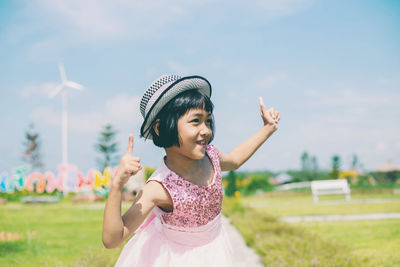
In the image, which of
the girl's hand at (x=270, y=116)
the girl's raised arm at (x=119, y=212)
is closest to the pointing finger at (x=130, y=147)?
the girl's raised arm at (x=119, y=212)

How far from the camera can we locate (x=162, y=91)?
2.05m

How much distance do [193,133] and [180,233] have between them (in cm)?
53

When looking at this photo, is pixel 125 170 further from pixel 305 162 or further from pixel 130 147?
pixel 305 162

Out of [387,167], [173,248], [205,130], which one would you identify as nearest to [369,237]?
[173,248]

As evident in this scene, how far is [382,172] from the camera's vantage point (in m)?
31.5

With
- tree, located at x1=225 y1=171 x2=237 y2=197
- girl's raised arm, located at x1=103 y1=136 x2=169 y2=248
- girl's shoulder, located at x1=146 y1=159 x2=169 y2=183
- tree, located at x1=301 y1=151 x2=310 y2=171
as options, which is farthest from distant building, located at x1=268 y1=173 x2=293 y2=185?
girl's raised arm, located at x1=103 y1=136 x2=169 y2=248

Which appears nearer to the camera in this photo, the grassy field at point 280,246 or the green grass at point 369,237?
the grassy field at point 280,246

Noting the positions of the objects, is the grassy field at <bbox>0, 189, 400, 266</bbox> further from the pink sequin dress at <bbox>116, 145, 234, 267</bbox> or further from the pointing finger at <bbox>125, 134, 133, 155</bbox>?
the pointing finger at <bbox>125, 134, 133, 155</bbox>

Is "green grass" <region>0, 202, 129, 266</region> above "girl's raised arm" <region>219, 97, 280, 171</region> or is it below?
below

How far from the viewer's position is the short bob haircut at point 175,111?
80.2 inches

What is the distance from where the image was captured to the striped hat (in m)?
2.03

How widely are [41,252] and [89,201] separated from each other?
1602 cm

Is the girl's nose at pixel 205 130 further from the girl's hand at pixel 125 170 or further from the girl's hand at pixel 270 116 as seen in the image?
the girl's hand at pixel 270 116

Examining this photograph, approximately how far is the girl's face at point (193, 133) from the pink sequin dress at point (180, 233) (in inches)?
6.3
